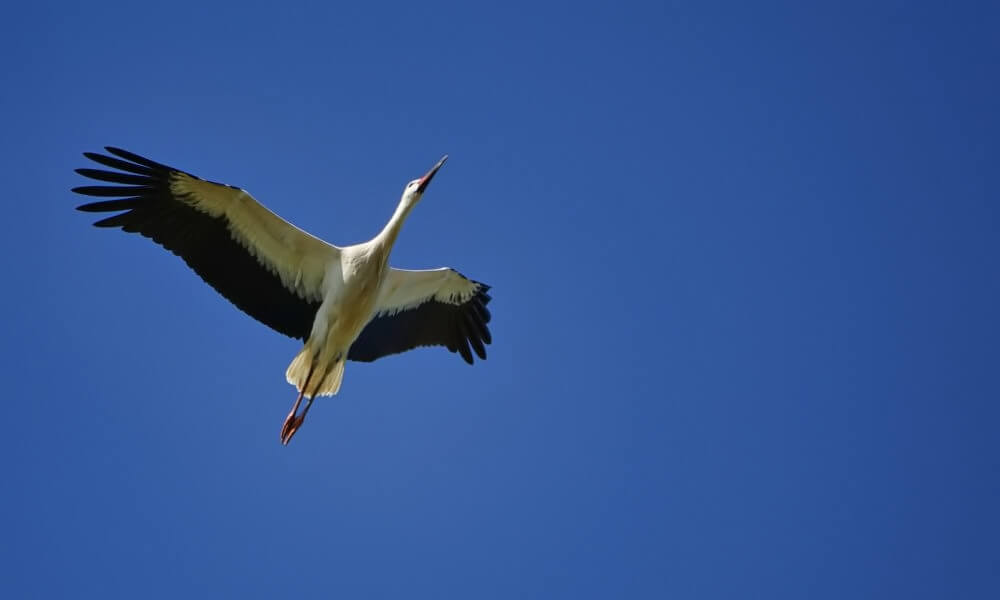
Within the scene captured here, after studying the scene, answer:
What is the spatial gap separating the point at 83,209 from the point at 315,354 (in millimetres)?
2460

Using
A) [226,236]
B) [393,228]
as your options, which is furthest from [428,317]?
[226,236]

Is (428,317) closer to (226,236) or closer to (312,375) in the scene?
(312,375)

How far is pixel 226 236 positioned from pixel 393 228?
1.57 metres

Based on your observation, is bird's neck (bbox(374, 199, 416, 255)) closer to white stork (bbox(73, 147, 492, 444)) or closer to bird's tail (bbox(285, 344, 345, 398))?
white stork (bbox(73, 147, 492, 444))

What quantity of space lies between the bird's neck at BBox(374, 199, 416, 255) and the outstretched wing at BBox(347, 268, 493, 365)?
0.53 metres

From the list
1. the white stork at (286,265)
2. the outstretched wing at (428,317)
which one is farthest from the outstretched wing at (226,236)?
the outstretched wing at (428,317)

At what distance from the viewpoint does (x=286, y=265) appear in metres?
11.5

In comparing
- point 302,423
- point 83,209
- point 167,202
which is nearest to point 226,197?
point 167,202

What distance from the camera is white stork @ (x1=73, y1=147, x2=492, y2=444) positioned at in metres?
10.9

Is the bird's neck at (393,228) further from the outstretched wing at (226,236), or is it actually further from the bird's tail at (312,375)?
the bird's tail at (312,375)

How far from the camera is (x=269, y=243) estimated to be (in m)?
11.4

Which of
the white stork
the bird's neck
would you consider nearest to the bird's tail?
the white stork

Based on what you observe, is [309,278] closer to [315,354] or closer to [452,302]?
[315,354]

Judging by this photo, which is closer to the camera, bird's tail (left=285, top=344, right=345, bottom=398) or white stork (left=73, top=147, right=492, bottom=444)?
white stork (left=73, top=147, right=492, bottom=444)
